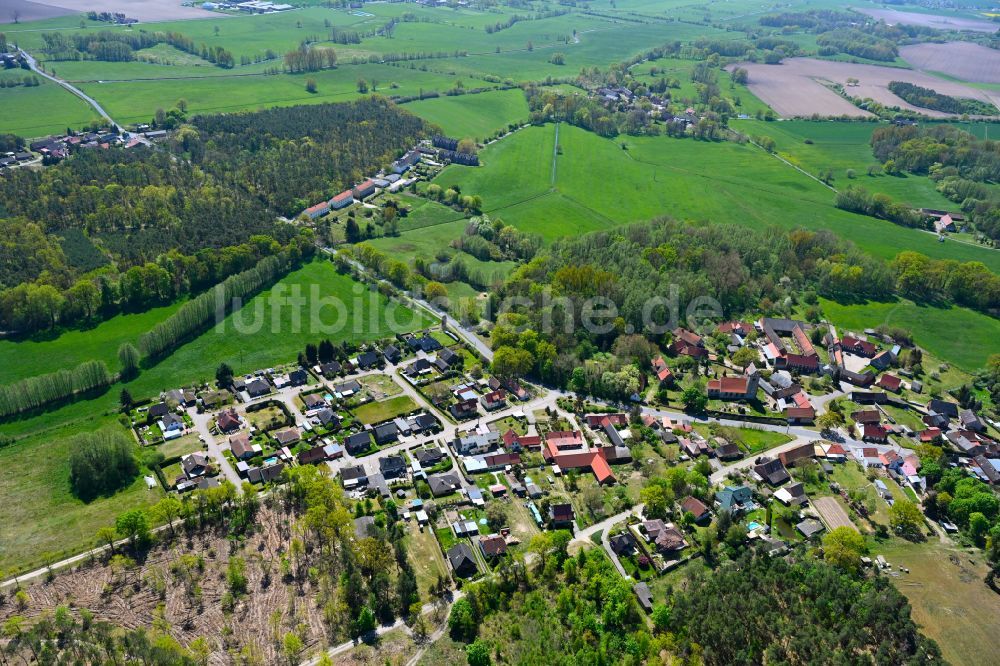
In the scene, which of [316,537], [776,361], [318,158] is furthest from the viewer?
[318,158]

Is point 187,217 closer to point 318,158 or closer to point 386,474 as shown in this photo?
point 318,158

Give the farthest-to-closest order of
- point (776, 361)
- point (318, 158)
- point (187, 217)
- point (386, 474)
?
point (318, 158), point (187, 217), point (776, 361), point (386, 474)

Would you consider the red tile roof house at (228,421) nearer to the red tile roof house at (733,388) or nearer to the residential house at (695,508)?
the residential house at (695,508)

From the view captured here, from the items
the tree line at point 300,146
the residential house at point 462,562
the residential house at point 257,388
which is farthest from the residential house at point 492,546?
the tree line at point 300,146

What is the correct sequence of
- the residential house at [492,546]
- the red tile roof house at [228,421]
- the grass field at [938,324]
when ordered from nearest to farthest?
the residential house at [492,546] → the red tile roof house at [228,421] → the grass field at [938,324]

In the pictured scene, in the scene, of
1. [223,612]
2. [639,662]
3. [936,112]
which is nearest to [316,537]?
[223,612]

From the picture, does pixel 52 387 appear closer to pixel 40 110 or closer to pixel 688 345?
pixel 688 345

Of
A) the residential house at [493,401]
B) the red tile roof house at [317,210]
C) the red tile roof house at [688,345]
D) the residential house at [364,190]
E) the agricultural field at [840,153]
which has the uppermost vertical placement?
the agricultural field at [840,153]
